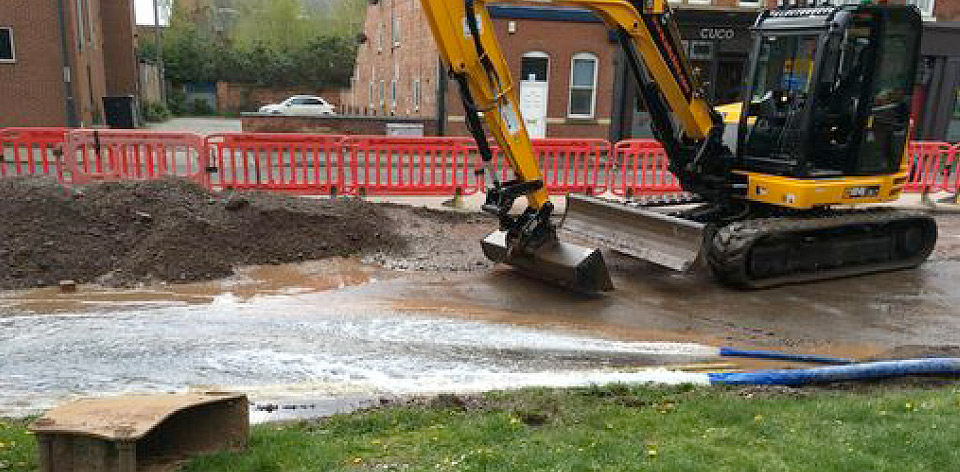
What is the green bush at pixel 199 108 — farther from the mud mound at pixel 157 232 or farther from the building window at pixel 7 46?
the mud mound at pixel 157 232

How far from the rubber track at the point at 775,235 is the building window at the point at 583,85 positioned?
48.1 ft

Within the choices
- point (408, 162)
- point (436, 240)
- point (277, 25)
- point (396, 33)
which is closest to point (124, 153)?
point (408, 162)

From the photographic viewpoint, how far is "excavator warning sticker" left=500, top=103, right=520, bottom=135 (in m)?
7.71

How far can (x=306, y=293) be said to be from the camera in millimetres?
8156

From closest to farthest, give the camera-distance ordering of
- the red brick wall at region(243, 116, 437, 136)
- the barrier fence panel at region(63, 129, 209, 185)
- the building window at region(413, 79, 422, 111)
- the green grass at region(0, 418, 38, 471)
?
the green grass at region(0, 418, 38, 471), the barrier fence panel at region(63, 129, 209, 185), the red brick wall at region(243, 116, 437, 136), the building window at region(413, 79, 422, 111)

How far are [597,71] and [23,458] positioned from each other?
2165 centimetres

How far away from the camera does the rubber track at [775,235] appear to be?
8.49 meters

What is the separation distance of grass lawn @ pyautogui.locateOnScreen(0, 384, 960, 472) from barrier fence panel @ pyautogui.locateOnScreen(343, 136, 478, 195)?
8172mm

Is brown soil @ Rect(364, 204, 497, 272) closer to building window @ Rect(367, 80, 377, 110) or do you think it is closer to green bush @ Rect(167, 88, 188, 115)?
building window @ Rect(367, 80, 377, 110)

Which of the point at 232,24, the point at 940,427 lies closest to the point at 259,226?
the point at 940,427

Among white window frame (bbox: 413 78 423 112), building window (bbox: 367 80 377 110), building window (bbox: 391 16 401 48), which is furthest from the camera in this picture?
building window (bbox: 367 80 377 110)

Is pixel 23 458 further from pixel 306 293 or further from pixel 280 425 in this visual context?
pixel 306 293

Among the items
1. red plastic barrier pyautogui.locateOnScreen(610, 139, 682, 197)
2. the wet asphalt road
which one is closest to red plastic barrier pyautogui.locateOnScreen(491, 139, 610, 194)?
red plastic barrier pyautogui.locateOnScreen(610, 139, 682, 197)

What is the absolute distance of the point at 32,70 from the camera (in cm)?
2297
